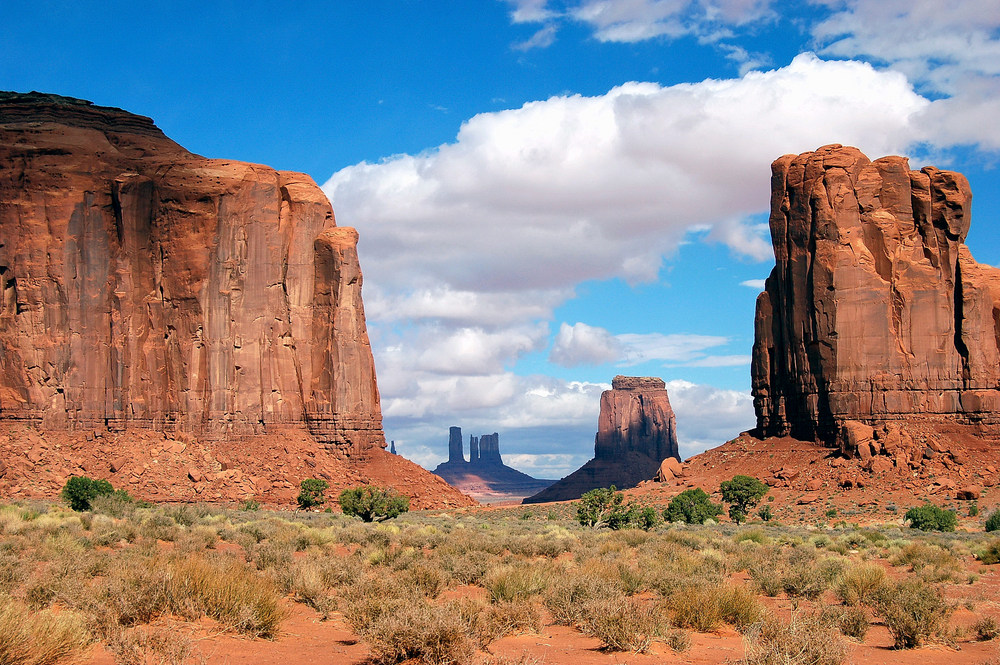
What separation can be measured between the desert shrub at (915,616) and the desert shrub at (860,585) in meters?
1.97

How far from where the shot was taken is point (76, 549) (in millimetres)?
19266

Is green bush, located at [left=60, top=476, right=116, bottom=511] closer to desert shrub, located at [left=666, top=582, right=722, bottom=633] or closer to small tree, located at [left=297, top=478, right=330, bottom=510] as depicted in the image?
small tree, located at [left=297, top=478, right=330, bottom=510]

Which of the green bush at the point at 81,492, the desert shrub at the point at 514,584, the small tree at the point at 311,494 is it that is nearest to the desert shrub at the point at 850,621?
the desert shrub at the point at 514,584

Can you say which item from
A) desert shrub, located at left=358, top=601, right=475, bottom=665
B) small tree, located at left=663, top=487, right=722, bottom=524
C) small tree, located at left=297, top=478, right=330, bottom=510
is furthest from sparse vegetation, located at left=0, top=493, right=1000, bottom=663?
small tree, located at left=297, top=478, right=330, bottom=510

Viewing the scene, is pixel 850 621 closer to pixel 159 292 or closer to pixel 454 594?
pixel 454 594

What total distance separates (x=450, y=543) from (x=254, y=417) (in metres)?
50.1

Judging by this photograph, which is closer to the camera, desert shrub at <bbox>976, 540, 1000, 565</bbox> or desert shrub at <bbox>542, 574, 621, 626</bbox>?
desert shrub at <bbox>542, 574, 621, 626</bbox>

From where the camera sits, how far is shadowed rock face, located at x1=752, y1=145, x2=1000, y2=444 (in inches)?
2539

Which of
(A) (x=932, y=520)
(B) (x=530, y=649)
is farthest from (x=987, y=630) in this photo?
(A) (x=932, y=520)

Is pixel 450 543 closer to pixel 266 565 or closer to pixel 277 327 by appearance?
pixel 266 565

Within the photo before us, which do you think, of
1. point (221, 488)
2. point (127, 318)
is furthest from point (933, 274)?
point (127, 318)

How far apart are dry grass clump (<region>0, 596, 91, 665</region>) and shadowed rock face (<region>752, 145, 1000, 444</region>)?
61.3m

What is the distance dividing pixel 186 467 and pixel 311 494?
9.83 metres

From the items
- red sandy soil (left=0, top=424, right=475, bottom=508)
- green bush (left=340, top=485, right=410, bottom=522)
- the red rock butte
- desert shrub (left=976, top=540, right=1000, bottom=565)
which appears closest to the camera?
desert shrub (left=976, top=540, right=1000, bottom=565)
